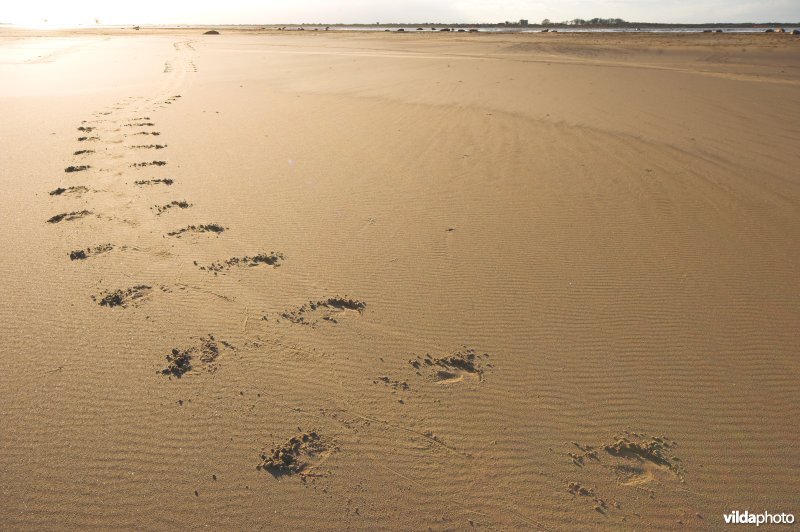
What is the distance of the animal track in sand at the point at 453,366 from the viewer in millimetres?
2773

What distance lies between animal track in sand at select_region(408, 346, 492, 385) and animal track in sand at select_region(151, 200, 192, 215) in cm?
293

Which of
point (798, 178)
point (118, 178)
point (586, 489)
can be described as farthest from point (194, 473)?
point (798, 178)

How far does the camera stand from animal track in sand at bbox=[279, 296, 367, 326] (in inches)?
126

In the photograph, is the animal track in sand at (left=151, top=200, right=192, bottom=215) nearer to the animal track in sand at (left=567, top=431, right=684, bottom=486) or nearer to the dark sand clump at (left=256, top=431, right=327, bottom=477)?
the dark sand clump at (left=256, top=431, right=327, bottom=477)

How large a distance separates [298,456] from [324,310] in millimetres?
1185

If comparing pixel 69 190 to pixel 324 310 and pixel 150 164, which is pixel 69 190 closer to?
pixel 150 164

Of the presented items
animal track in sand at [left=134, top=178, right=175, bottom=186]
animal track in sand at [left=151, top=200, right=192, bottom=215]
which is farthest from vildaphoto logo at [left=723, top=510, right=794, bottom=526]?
animal track in sand at [left=134, top=178, right=175, bottom=186]

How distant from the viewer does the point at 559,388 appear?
2.72m

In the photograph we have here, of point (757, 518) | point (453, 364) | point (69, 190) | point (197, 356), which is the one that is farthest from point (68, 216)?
point (757, 518)

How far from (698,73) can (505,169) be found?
12.0m

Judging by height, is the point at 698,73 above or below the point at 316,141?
above

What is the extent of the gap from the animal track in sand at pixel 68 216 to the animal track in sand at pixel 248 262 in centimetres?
145

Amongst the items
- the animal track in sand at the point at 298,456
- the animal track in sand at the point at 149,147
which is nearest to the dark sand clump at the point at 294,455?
the animal track in sand at the point at 298,456

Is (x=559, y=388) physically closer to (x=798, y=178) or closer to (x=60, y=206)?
(x=60, y=206)
